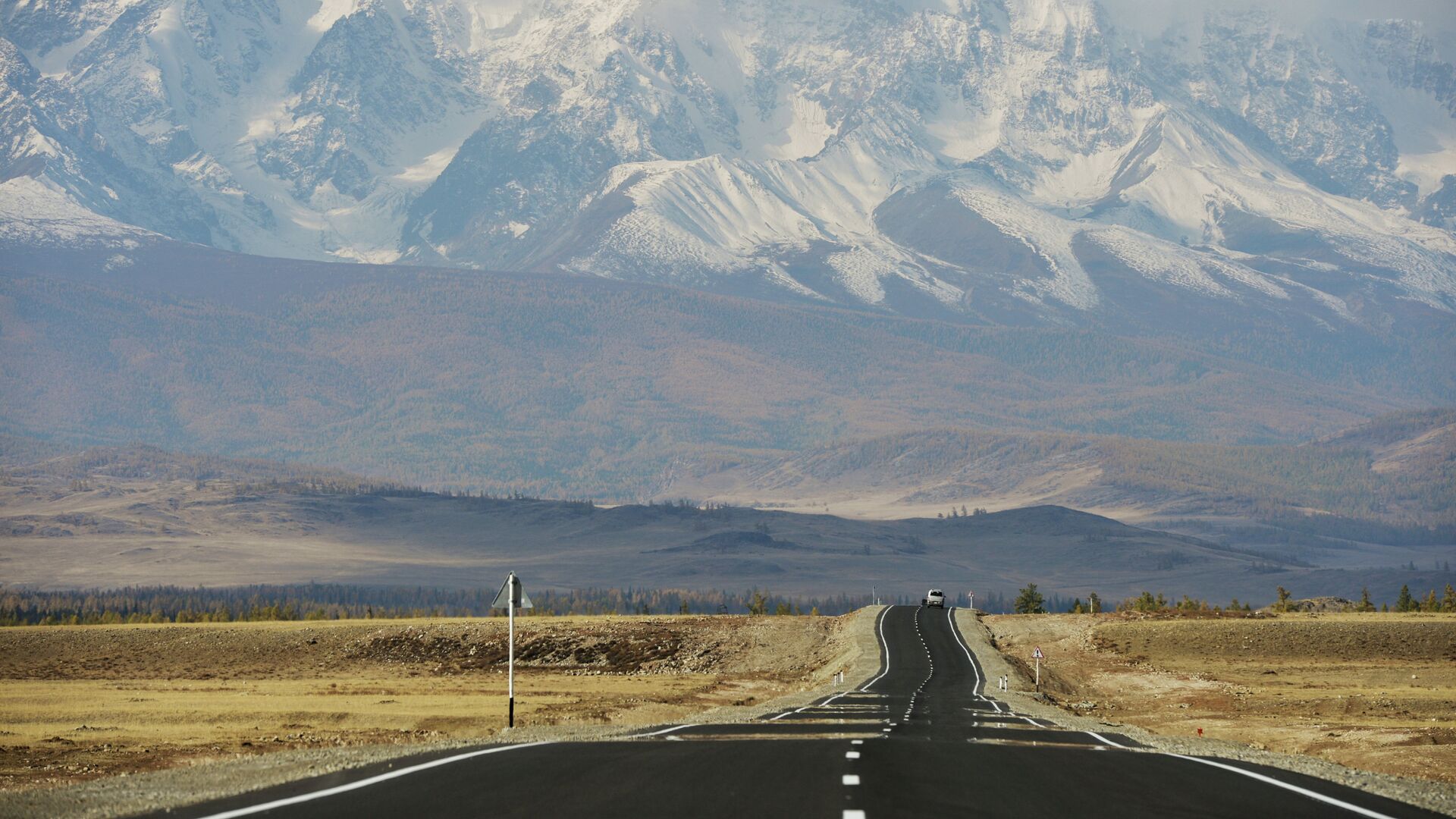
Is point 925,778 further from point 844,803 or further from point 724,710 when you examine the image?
point 724,710

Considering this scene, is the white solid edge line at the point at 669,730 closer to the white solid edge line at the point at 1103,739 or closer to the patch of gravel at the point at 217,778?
the patch of gravel at the point at 217,778

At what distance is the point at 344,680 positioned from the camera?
112250 millimetres

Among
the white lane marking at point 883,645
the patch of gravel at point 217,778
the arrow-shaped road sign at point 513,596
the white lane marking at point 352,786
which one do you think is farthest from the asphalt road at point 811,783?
the white lane marking at point 883,645

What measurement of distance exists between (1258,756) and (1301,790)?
38.4ft

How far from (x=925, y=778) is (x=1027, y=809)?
4.08 m

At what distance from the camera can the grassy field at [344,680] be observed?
201ft

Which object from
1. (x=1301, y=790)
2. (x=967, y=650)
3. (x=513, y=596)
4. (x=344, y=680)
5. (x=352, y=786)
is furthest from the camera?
(x=967, y=650)

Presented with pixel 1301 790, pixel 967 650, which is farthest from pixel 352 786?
pixel 967 650

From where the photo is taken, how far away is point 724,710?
226 ft

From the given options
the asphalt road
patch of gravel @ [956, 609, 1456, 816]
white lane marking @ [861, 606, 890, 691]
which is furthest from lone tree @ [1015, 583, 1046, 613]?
the asphalt road

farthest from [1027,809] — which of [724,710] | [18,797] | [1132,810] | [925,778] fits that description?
[724,710]

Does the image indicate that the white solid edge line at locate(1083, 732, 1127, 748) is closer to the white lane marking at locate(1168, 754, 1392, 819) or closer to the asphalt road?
the asphalt road

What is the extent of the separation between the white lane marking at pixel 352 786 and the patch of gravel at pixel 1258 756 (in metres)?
16.5

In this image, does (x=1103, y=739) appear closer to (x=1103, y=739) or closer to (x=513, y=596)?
(x=1103, y=739)
